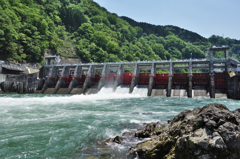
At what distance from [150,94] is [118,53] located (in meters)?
60.7

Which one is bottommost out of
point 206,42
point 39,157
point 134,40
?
point 39,157

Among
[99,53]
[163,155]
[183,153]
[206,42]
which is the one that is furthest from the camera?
[206,42]

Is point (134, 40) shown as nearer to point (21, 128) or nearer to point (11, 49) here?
point (11, 49)

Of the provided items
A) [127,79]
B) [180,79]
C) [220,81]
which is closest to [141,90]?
[127,79]

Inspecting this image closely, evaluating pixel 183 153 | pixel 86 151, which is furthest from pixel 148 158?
pixel 86 151

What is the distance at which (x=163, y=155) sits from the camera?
5.43 metres

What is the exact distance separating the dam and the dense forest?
9419mm

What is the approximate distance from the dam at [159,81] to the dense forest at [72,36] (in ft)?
30.9

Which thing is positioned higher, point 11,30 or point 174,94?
point 11,30

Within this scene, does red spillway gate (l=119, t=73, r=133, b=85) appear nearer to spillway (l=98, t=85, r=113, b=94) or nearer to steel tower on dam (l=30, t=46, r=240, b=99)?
steel tower on dam (l=30, t=46, r=240, b=99)

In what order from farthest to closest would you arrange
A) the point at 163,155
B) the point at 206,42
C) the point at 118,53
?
the point at 206,42
the point at 118,53
the point at 163,155

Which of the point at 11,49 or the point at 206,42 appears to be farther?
the point at 206,42

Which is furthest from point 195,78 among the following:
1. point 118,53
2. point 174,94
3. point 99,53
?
point 118,53

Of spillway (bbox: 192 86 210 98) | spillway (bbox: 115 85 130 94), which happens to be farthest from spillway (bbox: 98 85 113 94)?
spillway (bbox: 192 86 210 98)
